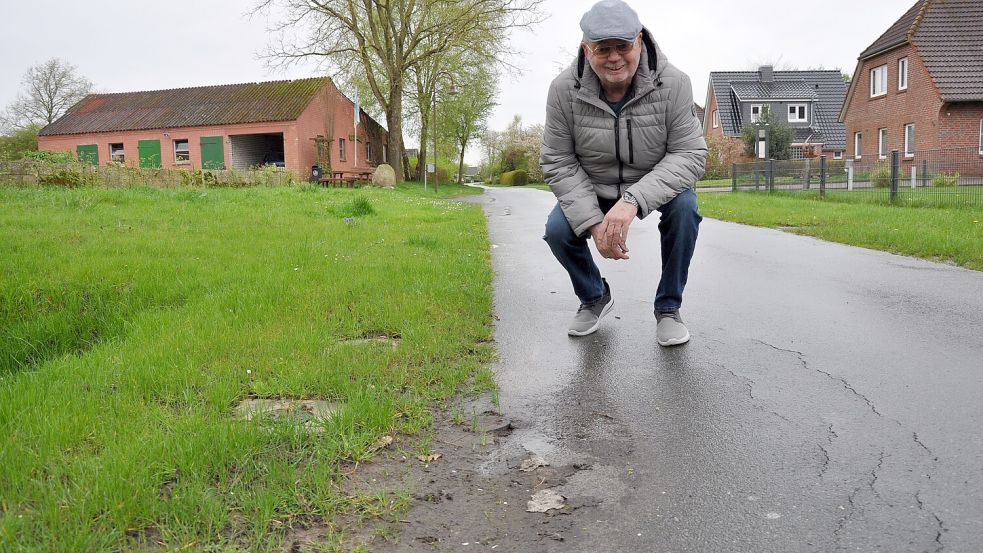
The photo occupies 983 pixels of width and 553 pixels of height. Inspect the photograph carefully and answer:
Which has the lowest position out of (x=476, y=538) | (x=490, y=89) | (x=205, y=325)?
(x=476, y=538)

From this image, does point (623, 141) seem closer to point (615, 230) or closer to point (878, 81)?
point (615, 230)

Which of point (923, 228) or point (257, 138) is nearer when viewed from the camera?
point (923, 228)

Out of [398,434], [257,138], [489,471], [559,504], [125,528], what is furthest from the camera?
[257,138]

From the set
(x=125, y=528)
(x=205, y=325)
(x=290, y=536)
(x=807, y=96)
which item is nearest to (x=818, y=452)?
(x=290, y=536)

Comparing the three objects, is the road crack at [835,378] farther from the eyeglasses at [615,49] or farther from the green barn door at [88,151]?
the green barn door at [88,151]

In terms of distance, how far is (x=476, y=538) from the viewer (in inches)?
88.0

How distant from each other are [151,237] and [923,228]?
10255 millimetres

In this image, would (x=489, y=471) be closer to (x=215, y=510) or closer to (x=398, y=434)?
(x=398, y=434)

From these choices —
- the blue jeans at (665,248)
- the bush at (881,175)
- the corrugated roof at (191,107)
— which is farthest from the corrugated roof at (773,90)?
the blue jeans at (665,248)

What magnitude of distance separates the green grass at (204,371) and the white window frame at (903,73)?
98.9ft

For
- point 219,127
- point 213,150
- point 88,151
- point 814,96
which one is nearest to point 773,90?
point 814,96

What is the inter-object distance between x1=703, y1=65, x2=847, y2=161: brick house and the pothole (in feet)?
172

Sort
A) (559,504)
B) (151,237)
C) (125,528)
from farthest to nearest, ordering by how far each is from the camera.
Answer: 1. (151,237)
2. (559,504)
3. (125,528)

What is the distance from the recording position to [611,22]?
12.7ft
